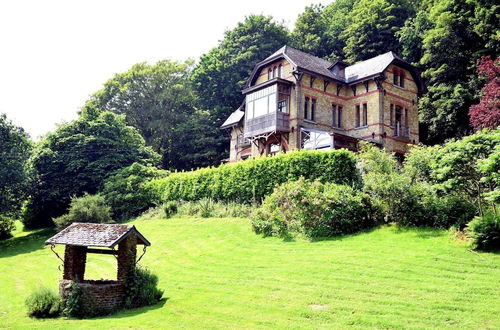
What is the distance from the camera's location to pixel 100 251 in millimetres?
14883

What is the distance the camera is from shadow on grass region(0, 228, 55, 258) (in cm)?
2864

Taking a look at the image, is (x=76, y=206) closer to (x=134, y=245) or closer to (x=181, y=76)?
(x=134, y=245)

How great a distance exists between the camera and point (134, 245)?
48.2 feet

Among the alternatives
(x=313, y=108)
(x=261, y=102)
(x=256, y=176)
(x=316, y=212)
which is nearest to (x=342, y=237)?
(x=316, y=212)

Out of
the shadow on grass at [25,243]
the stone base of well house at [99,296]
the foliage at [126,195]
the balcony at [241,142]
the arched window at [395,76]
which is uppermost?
the arched window at [395,76]

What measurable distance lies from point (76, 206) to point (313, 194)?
1669 centimetres

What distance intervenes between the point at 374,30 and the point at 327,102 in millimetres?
16553

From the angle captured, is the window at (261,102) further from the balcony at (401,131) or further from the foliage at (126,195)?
the balcony at (401,131)

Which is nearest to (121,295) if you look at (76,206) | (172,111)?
(76,206)

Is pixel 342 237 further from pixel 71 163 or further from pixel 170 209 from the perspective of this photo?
pixel 71 163

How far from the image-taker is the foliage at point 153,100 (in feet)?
185

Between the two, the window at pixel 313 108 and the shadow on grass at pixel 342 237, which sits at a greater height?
the window at pixel 313 108

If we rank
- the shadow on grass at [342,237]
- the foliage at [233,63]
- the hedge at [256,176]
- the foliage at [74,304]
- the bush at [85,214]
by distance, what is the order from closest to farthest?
the foliage at [74,304]
the shadow on grass at [342,237]
the hedge at [256,176]
the bush at [85,214]
the foliage at [233,63]

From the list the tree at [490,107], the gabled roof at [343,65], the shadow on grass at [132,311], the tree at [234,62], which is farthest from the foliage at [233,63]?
the shadow on grass at [132,311]
